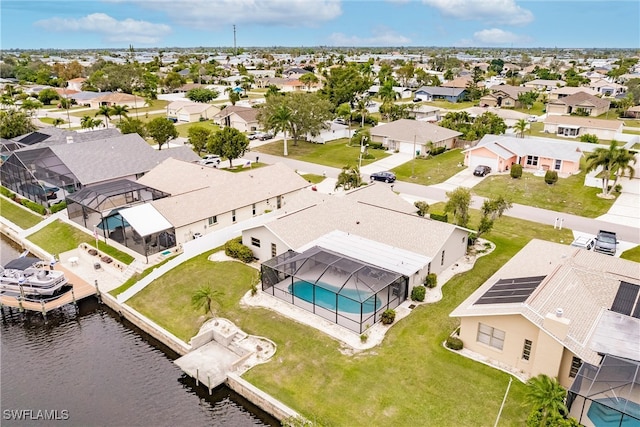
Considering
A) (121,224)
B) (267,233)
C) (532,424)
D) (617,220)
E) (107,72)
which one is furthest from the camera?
(107,72)

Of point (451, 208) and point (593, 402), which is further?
point (451, 208)

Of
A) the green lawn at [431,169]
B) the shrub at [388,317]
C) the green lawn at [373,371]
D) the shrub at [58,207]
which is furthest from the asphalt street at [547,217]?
the shrub at [58,207]

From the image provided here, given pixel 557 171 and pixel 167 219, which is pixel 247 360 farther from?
pixel 557 171

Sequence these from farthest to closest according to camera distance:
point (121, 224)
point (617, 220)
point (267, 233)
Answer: point (617, 220) → point (121, 224) → point (267, 233)

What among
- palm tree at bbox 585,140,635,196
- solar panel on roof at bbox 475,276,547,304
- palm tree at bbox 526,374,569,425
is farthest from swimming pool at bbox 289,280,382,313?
palm tree at bbox 585,140,635,196

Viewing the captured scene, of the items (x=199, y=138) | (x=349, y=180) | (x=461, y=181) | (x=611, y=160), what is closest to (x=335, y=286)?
(x=349, y=180)

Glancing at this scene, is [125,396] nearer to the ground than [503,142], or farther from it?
nearer to the ground

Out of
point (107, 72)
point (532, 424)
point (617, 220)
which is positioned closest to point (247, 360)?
point (532, 424)
